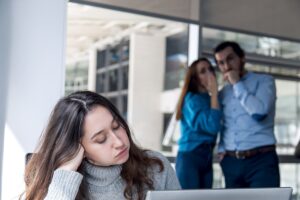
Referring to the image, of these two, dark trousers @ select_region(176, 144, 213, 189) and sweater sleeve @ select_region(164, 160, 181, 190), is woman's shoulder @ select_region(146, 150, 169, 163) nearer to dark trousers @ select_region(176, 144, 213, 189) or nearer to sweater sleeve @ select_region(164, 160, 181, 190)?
sweater sleeve @ select_region(164, 160, 181, 190)

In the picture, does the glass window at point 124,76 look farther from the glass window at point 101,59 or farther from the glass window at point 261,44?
the glass window at point 261,44

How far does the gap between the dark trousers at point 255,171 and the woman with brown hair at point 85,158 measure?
Result: 4.40 feet

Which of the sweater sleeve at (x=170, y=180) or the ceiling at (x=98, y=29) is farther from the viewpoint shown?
the ceiling at (x=98, y=29)

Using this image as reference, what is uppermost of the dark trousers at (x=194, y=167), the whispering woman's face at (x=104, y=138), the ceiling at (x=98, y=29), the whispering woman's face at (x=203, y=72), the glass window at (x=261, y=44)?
the ceiling at (x=98, y=29)

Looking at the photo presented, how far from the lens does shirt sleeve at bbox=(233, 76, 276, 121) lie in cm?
278

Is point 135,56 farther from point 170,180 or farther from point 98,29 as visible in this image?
point 170,180

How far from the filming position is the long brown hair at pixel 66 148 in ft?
4.91

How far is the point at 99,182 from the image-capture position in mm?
1576

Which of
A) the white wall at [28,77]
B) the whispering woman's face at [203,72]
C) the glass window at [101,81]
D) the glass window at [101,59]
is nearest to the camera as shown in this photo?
the white wall at [28,77]

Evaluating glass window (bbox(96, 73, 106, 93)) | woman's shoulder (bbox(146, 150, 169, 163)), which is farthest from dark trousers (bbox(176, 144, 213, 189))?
glass window (bbox(96, 73, 106, 93))

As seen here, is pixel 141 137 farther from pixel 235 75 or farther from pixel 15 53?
pixel 15 53

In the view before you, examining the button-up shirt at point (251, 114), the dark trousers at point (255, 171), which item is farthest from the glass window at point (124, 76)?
the dark trousers at point (255, 171)

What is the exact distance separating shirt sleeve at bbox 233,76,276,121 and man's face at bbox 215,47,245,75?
0.45 feet

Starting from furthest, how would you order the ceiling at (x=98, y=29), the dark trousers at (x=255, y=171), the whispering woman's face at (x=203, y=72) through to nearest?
the ceiling at (x=98, y=29) → the whispering woman's face at (x=203, y=72) → the dark trousers at (x=255, y=171)
